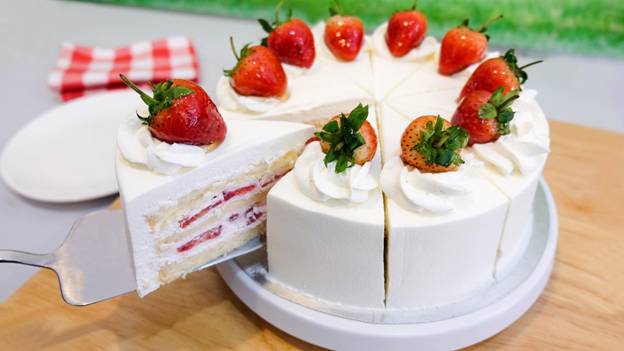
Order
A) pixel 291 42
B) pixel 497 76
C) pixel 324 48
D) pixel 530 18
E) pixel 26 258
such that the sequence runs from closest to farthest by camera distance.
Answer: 1. pixel 26 258
2. pixel 497 76
3. pixel 291 42
4. pixel 324 48
5. pixel 530 18

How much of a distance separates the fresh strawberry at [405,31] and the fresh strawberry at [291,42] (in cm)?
37

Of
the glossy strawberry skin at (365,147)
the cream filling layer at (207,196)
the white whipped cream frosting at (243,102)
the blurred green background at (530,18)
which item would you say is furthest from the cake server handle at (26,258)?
the blurred green background at (530,18)

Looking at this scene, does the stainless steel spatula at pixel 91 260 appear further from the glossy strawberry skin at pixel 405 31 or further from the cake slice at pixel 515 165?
the glossy strawberry skin at pixel 405 31

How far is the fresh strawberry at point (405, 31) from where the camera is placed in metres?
2.45

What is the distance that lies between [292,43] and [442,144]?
83cm

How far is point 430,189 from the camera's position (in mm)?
1714

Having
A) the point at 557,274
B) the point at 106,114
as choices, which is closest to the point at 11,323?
the point at 106,114

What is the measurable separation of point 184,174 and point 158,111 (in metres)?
0.20

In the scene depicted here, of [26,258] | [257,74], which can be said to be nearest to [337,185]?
[257,74]

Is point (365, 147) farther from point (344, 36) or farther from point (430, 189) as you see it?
point (344, 36)

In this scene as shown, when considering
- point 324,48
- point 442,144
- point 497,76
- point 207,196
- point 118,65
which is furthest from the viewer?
point 118,65

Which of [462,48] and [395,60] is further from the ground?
[462,48]

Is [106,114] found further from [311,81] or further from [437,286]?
[437,286]

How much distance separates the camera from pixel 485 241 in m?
1.84
